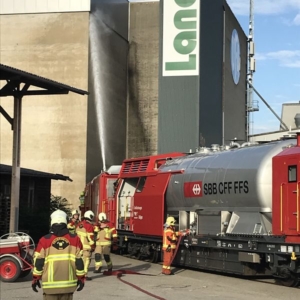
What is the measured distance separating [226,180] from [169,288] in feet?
11.6

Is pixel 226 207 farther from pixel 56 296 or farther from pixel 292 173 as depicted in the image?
pixel 56 296

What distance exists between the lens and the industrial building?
137 feet

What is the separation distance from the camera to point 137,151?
50406 mm

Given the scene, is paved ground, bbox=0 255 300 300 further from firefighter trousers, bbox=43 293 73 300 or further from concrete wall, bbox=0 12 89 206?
concrete wall, bbox=0 12 89 206

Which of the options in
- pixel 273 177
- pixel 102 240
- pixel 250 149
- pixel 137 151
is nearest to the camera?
pixel 273 177

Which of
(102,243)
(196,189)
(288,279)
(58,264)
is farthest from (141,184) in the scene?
(58,264)

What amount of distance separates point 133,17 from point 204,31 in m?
9.63

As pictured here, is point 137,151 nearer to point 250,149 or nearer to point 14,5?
point 14,5

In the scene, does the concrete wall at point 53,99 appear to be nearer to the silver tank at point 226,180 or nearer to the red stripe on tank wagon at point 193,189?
the silver tank at point 226,180

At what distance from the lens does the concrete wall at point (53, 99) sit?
143 feet

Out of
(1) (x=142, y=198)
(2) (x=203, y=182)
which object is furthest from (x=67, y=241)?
(1) (x=142, y=198)

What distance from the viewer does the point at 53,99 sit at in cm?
4441

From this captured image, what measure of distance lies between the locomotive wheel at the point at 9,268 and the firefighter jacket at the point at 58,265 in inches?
295

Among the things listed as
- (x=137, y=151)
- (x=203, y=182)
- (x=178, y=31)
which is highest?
(x=178, y=31)
